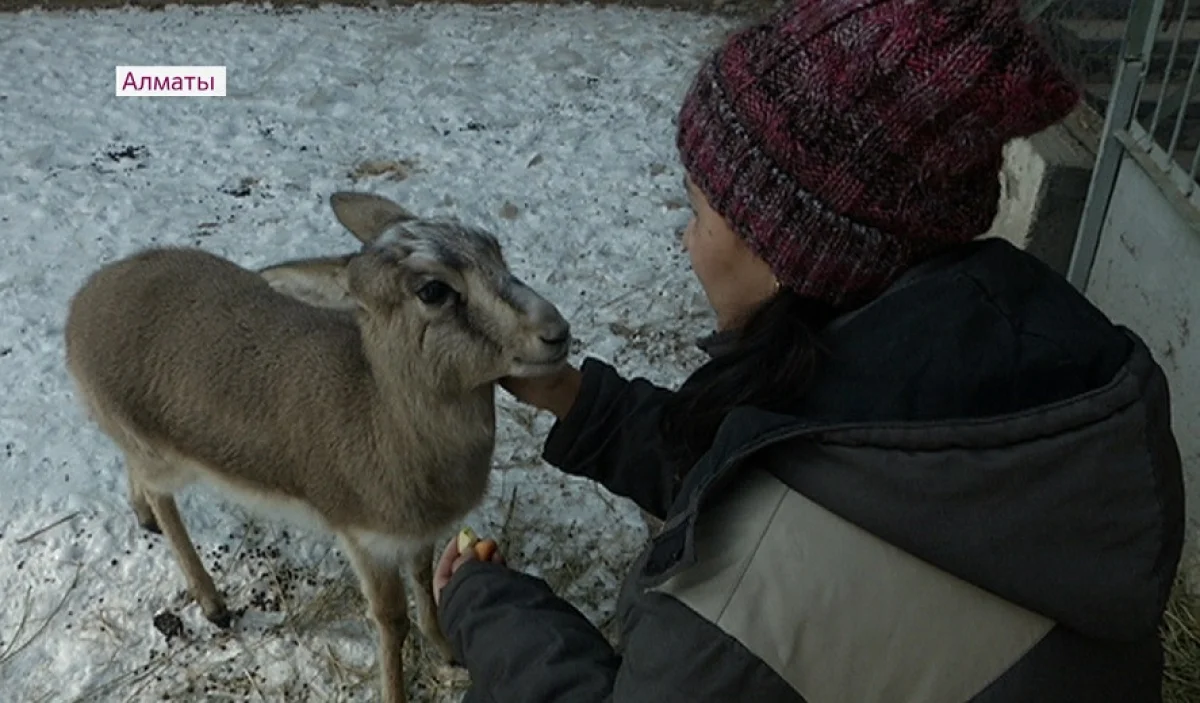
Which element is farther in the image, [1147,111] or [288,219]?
[288,219]

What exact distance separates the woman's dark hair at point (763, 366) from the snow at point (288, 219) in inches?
59.5

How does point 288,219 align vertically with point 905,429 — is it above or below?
below

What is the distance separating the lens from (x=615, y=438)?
7.54 feet

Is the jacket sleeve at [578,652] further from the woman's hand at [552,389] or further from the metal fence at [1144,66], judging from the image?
the metal fence at [1144,66]

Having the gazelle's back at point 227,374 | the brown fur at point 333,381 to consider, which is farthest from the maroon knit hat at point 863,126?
the gazelle's back at point 227,374

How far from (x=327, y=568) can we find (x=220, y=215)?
2.03 metres

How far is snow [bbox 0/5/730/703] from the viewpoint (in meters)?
2.91

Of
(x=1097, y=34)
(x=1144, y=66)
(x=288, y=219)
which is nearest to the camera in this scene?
(x=1144, y=66)

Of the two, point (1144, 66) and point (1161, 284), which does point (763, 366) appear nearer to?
point (1161, 284)

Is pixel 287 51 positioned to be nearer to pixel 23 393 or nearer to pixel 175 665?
pixel 23 393

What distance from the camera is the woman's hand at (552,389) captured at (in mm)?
2328

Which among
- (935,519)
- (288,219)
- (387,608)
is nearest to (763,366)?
(935,519)

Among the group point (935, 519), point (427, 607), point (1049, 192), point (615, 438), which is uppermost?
point (935, 519)

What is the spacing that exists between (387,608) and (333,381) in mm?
553
